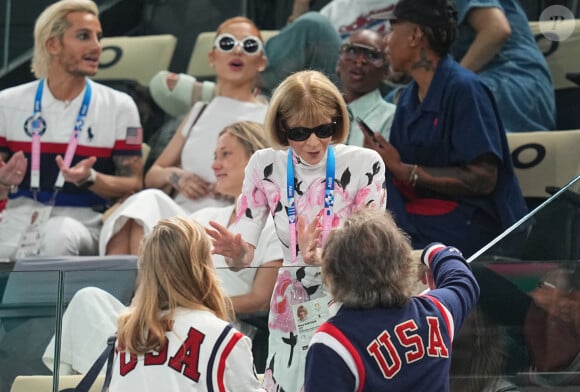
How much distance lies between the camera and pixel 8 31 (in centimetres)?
832

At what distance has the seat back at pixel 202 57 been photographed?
7.89 m

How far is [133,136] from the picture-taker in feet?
21.2

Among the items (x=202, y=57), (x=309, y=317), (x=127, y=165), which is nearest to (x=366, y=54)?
(x=127, y=165)

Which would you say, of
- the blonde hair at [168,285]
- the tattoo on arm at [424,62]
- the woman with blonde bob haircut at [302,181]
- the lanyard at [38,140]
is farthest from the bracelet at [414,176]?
the blonde hair at [168,285]

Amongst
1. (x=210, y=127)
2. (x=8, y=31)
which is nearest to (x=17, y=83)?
(x=8, y=31)

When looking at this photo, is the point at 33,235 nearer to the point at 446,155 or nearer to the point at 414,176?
the point at 414,176

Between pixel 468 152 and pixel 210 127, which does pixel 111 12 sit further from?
pixel 468 152

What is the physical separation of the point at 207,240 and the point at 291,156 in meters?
0.71

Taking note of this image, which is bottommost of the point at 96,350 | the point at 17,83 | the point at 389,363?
the point at 17,83

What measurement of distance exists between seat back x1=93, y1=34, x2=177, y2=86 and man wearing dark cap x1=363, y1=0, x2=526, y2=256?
2.33 m

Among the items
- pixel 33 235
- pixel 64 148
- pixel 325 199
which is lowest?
pixel 33 235

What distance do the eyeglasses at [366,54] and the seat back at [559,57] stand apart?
1029mm

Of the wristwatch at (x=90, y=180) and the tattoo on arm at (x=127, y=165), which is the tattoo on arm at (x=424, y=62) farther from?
the wristwatch at (x=90, y=180)

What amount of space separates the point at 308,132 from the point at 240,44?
2.40 metres
